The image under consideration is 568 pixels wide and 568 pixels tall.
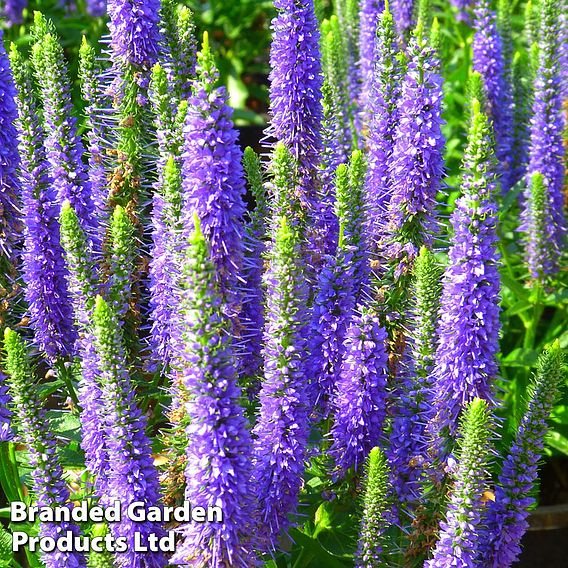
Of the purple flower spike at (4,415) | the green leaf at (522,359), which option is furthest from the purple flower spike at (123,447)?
the green leaf at (522,359)

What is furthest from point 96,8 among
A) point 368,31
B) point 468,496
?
point 468,496

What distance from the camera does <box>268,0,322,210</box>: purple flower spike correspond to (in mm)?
3164

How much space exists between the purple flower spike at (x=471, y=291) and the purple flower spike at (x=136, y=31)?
3.89 feet

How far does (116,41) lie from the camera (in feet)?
10.8

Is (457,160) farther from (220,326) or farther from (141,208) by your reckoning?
(220,326)

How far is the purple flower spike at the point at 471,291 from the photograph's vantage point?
9.02ft

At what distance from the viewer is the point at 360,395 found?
2.90m

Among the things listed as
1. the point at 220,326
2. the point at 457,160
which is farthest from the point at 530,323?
the point at 220,326

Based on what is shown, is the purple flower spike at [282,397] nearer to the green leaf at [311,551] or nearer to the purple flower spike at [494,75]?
the green leaf at [311,551]

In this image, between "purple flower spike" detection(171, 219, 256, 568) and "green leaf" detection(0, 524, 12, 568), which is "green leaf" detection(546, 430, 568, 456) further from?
"green leaf" detection(0, 524, 12, 568)

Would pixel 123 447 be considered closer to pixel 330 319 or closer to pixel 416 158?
pixel 330 319

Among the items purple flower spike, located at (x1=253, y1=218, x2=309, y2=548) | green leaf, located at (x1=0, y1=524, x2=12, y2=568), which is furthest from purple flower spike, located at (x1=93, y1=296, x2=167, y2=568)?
green leaf, located at (x1=0, y1=524, x2=12, y2=568)

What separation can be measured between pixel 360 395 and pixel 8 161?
1.42 meters

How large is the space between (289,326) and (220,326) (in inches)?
10.1
